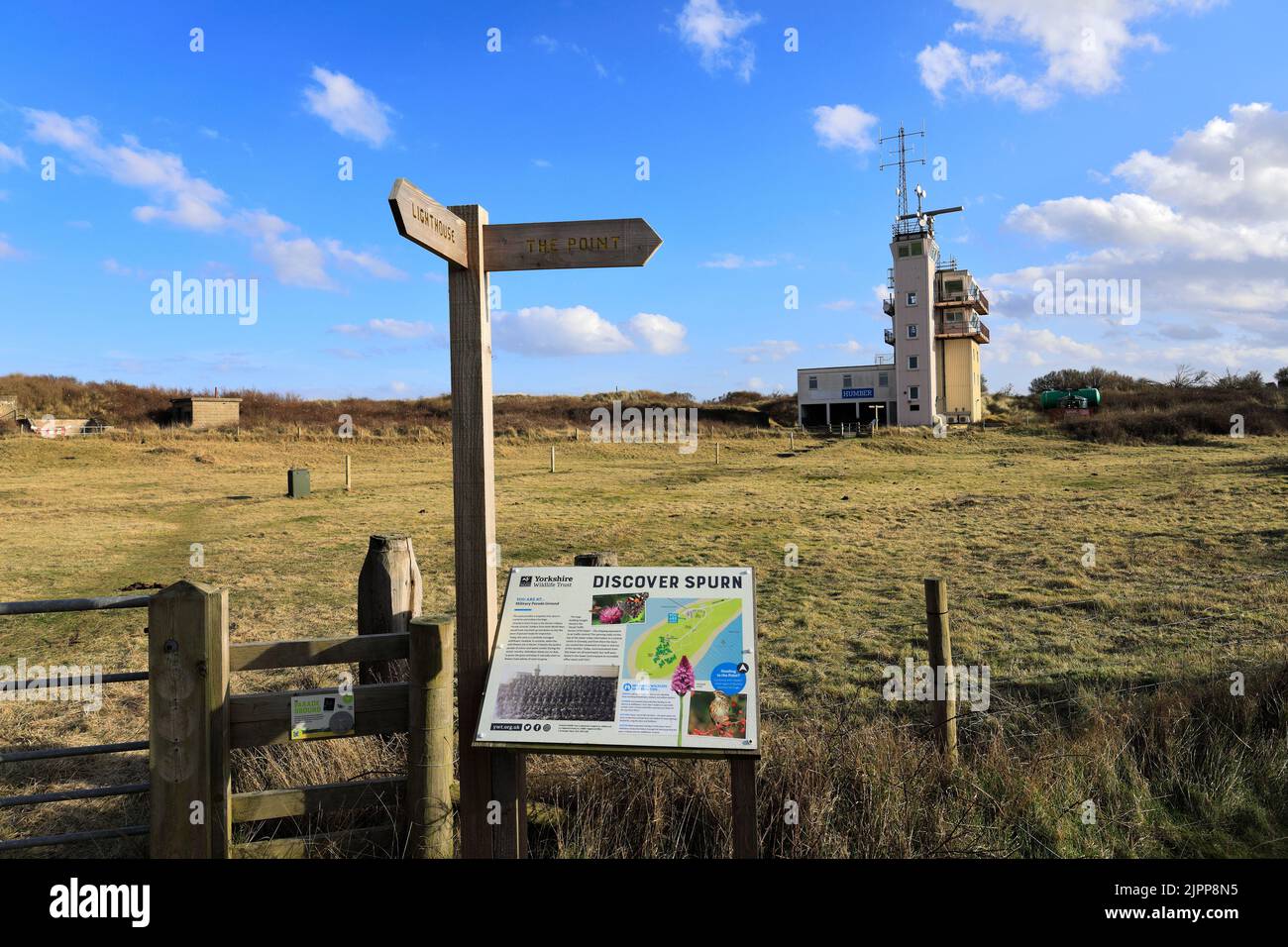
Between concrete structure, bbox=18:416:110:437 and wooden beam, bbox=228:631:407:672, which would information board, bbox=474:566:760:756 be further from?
concrete structure, bbox=18:416:110:437

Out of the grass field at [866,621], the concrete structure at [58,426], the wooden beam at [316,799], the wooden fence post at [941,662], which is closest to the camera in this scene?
the wooden beam at [316,799]

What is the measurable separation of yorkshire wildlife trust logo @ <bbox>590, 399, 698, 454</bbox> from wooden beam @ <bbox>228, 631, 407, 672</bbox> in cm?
4046

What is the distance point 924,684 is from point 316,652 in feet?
17.8

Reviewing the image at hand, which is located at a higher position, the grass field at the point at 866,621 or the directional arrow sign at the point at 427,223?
the directional arrow sign at the point at 427,223

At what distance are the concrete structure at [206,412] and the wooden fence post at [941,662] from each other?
175 feet

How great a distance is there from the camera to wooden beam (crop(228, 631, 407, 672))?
3605mm

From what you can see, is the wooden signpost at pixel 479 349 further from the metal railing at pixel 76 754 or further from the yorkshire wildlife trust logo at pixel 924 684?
the yorkshire wildlife trust logo at pixel 924 684

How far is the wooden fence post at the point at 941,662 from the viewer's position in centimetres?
454

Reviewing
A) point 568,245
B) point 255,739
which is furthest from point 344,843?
point 568,245

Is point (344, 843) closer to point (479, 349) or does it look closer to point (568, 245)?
point (479, 349)

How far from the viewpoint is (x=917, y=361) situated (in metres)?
55.3
